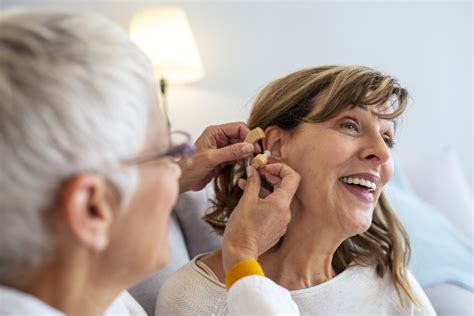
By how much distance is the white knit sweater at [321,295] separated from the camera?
1.29 metres

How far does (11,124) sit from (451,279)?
148 cm

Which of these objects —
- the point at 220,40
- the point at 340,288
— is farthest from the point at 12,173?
the point at 220,40

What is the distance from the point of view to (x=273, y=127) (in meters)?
1.41

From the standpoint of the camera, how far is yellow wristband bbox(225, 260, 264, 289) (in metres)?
1.09

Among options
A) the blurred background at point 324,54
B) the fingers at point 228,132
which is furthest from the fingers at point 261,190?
the blurred background at point 324,54

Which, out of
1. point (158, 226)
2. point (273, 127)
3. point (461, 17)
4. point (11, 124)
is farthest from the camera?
point (461, 17)

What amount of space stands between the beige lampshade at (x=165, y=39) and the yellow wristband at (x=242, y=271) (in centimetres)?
166

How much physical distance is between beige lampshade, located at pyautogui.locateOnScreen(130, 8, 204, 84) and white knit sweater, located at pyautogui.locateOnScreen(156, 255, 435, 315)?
144cm

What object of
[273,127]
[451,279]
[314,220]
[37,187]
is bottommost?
[451,279]

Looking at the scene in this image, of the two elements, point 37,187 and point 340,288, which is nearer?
point 37,187

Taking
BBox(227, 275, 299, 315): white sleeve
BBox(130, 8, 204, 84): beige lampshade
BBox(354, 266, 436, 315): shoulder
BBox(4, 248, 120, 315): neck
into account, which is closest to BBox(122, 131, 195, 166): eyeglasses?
BBox(4, 248, 120, 315): neck

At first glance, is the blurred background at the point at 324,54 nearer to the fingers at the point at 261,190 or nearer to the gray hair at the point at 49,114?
the fingers at the point at 261,190

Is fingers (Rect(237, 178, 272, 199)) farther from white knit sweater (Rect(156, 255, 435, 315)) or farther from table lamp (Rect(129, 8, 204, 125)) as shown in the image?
table lamp (Rect(129, 8, 204, 125))

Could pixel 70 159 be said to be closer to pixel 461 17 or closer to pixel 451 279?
pixel 451 279
